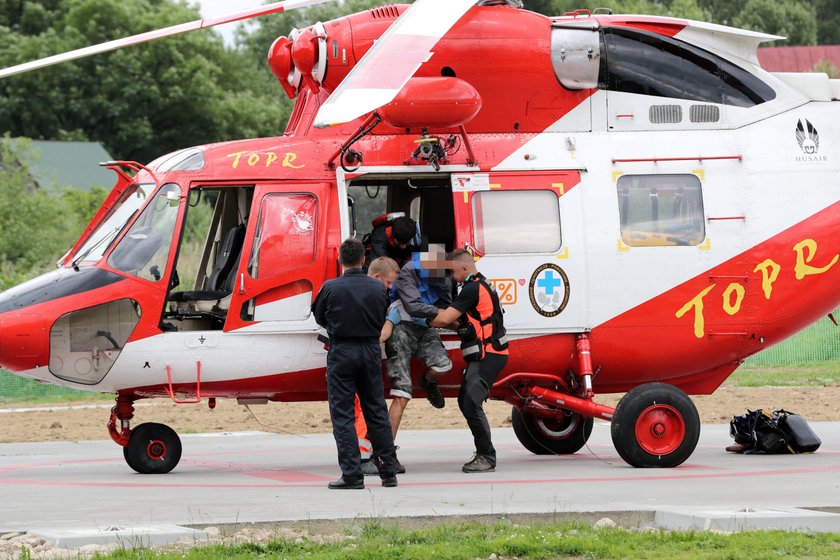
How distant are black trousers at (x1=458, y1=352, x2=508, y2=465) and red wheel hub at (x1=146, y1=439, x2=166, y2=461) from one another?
8.93 ft

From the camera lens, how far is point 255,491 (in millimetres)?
9734

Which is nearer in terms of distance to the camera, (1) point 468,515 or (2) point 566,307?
(1) point 468,515

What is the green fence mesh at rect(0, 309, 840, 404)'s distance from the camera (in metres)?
21.1

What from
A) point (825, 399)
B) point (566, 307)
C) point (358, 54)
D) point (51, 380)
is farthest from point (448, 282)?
point (825, 399)

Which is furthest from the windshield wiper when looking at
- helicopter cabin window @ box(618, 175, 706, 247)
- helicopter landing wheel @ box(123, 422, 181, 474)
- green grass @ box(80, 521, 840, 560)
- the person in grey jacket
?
green grass @ box(80, 521, 840, 560)

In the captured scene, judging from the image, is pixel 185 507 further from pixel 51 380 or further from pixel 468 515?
pixel 51 380

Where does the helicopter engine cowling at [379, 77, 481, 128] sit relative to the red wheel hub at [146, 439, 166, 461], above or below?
above

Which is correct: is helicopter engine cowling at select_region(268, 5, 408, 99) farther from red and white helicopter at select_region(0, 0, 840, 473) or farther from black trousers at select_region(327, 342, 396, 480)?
black trousers at select_region(327, 342, 396, 480)

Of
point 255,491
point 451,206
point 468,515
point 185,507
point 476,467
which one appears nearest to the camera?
point 468,515

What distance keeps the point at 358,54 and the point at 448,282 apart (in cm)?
220

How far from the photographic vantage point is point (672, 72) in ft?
39.3

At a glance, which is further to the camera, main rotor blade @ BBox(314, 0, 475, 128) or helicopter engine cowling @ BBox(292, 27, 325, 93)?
helicopter engine cowling @ BBox(292, 27, 325, 93)

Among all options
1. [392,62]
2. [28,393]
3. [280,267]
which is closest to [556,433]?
[280,267]

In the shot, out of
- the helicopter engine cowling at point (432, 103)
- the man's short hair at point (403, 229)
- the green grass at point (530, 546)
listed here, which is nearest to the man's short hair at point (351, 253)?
the man's short hair at point (403, 229)
